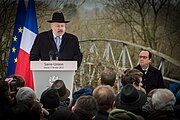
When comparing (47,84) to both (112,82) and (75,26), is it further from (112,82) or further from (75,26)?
(75,26)

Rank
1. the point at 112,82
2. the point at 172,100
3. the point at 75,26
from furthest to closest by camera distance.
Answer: the point at 75,26, the point at 112,82, the point at 172,100

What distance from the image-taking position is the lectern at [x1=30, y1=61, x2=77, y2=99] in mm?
4234

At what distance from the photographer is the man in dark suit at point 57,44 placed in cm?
501

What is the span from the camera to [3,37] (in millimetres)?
7660

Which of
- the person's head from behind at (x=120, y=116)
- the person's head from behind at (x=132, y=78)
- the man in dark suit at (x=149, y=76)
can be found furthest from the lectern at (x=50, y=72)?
the person's head from behind at (x=120, y=116)

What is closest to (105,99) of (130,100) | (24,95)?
(130,100)

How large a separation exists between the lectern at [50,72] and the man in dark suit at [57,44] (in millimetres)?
678

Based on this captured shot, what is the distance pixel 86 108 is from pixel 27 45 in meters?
2.84

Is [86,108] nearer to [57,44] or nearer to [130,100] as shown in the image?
[130,100]

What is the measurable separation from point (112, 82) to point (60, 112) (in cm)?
120

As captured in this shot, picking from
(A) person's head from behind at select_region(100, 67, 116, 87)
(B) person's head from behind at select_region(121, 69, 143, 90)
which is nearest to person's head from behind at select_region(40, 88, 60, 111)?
(A) person's head from behind at select_region(100, 67, 116, 87)

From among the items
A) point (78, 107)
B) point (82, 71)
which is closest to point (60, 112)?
point (78, 107)

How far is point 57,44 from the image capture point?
5102mm

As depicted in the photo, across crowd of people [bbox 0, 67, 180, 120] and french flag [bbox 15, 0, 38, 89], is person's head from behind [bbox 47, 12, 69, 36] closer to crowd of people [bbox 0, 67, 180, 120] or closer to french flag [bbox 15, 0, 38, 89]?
french flag [bbox 15, 0, 38, 89]
